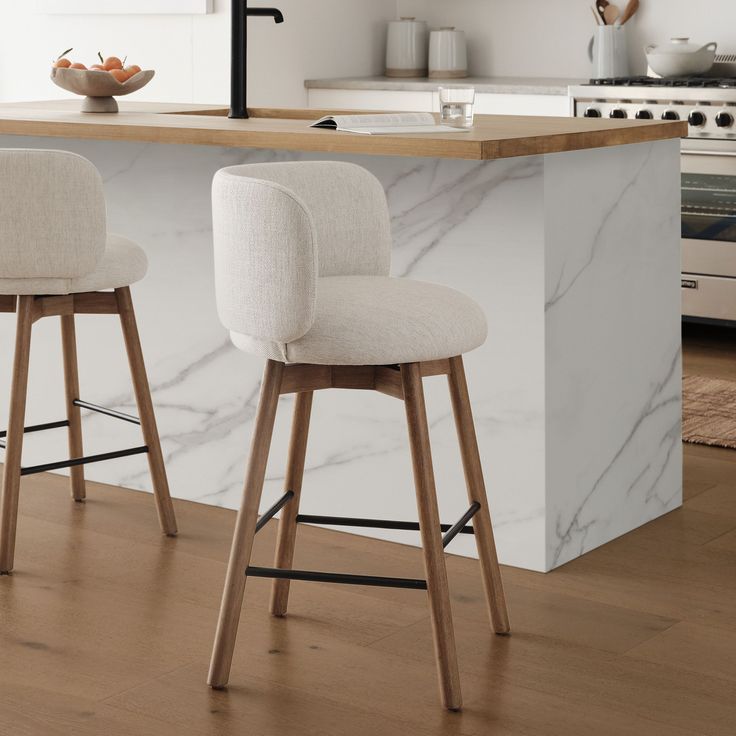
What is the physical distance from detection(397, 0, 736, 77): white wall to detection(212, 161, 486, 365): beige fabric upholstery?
375 cm

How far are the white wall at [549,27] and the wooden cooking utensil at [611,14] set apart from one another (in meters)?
0.08

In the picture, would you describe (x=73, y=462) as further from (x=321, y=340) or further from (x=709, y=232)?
(x=709, y=232)

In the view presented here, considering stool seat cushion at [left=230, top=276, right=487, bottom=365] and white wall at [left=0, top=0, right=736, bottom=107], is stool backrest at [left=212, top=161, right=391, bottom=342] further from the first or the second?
white wall at [left=0, top=0, right=736, bottom=107]

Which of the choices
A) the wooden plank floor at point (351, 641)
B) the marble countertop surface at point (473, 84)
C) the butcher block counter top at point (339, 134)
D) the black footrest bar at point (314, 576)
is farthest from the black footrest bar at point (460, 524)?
the marble countertop surface at point (473, 84)

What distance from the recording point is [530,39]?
6.19 metres

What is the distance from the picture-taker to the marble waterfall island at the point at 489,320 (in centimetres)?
286

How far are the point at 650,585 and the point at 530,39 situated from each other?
3.94 m

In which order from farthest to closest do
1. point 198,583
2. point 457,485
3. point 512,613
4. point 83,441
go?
point 83,441, point 457,485, point 198,583, point 512,613

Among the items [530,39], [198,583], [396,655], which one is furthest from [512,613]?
[530,39]

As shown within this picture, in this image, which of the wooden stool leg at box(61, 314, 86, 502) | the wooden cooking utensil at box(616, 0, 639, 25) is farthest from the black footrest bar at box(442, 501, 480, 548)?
the wooden cooking utensil at box(616, 0, 639, 25)

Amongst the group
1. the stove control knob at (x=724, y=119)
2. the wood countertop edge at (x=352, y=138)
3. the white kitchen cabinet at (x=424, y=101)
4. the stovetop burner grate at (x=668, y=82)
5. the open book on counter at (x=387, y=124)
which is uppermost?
the stovetop burner grate at (x=668, y=82)

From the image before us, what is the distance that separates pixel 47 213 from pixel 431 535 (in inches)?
44.6

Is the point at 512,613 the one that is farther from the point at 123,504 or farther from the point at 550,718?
the point at 123,504

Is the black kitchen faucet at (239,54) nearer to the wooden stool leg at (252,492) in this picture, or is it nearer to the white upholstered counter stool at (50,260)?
the white upholstered counter stool at (50,260)
